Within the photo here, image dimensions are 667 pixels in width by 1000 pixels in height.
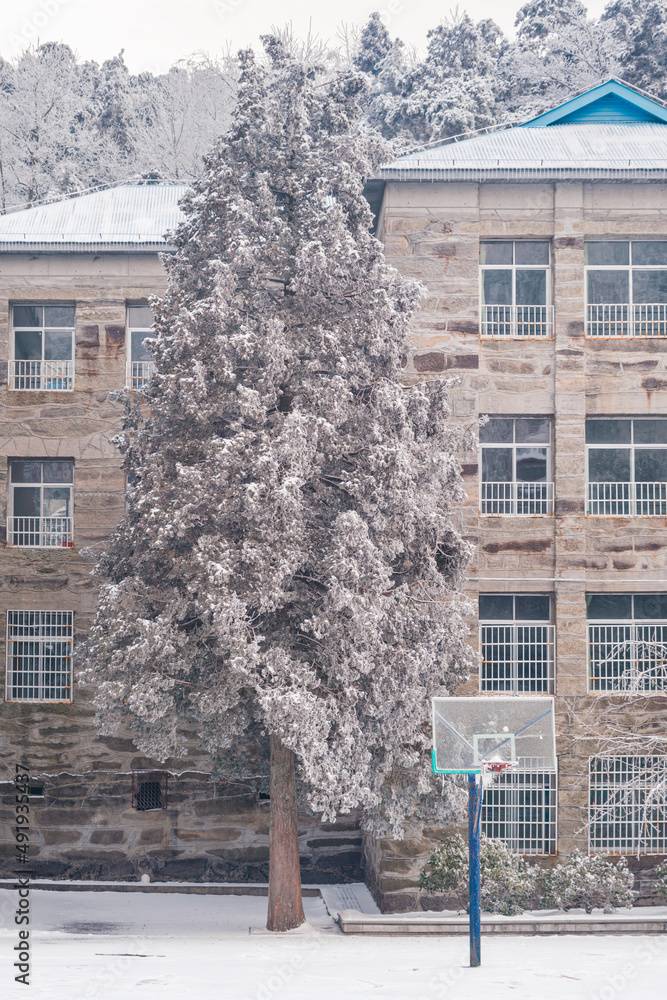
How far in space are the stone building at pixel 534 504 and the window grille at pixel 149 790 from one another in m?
0.04

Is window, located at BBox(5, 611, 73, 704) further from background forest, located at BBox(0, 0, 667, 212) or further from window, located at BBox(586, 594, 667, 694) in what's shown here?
background forest, located at BBox(0, 0, 667, 212)

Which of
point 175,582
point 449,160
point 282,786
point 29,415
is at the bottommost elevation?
point 282,786

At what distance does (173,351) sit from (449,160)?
7.08 m

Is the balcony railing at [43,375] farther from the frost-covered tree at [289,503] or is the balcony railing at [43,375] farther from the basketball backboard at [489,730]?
the basketball backboard at [489,730]

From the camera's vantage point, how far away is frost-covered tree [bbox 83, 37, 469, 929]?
1487 cm

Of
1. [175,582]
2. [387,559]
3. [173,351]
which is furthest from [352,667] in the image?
[173,351]

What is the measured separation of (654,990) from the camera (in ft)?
41.0

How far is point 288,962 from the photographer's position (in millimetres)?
14031

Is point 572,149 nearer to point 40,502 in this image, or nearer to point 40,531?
point 40,502

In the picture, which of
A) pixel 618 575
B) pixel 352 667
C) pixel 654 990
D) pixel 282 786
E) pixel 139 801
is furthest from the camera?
pixel 139 801

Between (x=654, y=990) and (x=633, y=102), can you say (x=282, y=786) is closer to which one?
(x=654, y=990)

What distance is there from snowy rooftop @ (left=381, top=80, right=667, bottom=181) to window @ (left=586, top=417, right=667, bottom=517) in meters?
4.59

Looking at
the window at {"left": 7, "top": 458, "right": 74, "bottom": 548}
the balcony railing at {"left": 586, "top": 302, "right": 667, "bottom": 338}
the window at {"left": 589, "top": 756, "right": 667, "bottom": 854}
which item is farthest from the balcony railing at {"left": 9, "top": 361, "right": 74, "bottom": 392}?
the window at {"left": 589, "top": 756, "right": 667, "bottom": 854}

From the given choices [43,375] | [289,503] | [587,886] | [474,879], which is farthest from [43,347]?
[587,886]
